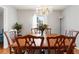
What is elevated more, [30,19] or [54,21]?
[30,19]

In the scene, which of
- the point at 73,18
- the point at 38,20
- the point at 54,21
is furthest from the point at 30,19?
the point at 73,18

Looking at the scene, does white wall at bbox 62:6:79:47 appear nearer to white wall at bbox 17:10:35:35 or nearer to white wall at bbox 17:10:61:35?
white wall at bbox 17:10:61:35

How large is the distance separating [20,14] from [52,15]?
183 cm

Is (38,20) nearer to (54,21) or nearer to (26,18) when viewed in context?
(26,18)

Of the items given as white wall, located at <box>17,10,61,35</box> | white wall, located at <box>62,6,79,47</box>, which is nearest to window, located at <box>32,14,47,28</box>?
white wall, located at <box>17,10,61,35</box>

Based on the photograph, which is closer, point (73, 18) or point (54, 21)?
point (73, 18)

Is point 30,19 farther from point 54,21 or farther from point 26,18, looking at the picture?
point 54,21

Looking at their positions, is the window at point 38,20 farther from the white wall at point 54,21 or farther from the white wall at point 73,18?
the white wall at point 73,18

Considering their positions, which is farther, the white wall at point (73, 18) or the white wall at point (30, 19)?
the white wall at point (30, 19)

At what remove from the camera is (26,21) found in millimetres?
7969

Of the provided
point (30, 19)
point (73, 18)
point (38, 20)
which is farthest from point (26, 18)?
point (73, 18)

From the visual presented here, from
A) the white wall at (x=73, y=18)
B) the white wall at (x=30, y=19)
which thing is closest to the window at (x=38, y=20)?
the white wall at (x=30, y=19)
